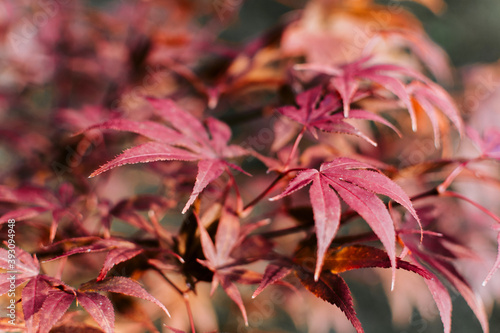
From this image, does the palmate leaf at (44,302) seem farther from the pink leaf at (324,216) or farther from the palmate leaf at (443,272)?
the palmate leaf at (443,272)

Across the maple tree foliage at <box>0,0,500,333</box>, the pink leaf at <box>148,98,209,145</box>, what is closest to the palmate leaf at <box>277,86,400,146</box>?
the maple tree foliage at <box>0,0,500,333</box>

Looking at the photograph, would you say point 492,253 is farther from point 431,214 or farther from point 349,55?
point 349,55

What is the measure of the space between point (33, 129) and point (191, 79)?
40 cm

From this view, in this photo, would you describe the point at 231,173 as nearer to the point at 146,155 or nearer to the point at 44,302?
the point at 146,155

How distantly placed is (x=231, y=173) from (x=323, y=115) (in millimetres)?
140

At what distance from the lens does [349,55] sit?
91 centimetres

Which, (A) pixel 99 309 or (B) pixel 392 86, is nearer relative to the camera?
(A) pixel 99 309

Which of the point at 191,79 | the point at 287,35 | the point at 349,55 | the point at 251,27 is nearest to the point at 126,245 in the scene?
the point at 191,79

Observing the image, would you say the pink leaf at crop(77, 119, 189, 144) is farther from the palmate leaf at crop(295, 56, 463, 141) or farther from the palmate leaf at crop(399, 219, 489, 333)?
the palmate leaf at crop(399, 219, 489, 333)

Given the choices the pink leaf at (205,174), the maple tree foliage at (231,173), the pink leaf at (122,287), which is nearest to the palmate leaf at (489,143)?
the maple tree foliage at (231,173)

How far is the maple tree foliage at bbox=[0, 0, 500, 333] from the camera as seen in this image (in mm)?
417

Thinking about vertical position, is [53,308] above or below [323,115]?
below

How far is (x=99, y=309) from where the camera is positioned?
1.26 ft

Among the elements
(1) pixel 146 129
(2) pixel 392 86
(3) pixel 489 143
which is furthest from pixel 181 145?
(3) pixel 489 143
